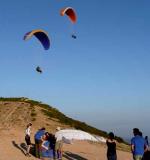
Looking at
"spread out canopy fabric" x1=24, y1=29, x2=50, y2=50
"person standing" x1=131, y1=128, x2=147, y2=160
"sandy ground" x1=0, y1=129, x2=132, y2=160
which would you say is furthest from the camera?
"spread out canopy fabric" x1=24, y1=29, x2=50, y2=50

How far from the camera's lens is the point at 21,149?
2711cm

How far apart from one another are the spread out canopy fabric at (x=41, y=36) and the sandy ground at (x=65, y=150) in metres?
7.19

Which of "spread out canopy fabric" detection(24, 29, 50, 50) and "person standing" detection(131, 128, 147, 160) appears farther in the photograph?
"spread out canopy fabric" detection(24, 29, 50, 50)

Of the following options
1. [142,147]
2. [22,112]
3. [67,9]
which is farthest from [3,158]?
[22,112]

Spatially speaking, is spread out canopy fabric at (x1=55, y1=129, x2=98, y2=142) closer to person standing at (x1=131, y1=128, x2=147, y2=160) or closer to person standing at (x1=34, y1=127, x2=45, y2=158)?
person standing at (x1=34, y1=127, x2=45, y2=158)

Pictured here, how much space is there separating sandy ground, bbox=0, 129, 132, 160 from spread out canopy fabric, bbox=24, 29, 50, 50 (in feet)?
23.6

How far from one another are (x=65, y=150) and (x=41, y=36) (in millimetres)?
8043

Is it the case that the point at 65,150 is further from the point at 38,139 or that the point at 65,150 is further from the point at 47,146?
the point at 38,139

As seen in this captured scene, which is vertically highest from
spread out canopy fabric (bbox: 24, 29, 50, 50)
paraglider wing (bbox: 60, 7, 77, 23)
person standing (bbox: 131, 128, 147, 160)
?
paraglider wing (bbox: 60, 7, 77, 23)

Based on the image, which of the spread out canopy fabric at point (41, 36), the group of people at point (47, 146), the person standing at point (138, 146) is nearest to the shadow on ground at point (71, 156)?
the group of people at point (47, 146)

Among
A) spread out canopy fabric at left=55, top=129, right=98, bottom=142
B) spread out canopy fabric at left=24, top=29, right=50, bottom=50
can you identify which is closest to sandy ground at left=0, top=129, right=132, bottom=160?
spread out canopy fabric at left=55, top=129, right=98, bottom=142

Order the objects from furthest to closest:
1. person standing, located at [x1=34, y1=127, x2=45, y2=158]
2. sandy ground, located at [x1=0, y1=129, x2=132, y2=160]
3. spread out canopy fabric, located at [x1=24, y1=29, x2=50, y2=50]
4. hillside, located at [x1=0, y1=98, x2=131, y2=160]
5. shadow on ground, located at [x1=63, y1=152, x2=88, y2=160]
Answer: spread out canopy fabric, located at [x1=24, y1=29, x2=50, y2=50] < hillside, located at [x1=0, y1=98, x2=131, y2=160] < shadow on ground, located at [x1=63, y1=152, x2=88, y2=160] < sandy ground, located at [x1=0, y1=129, x2=132, y2=160] < person standing, located at [x1=34, y1=127, x2=45, y2=158]

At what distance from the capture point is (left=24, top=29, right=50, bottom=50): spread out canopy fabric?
2669 cm

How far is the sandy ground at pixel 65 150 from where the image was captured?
25.2 m
